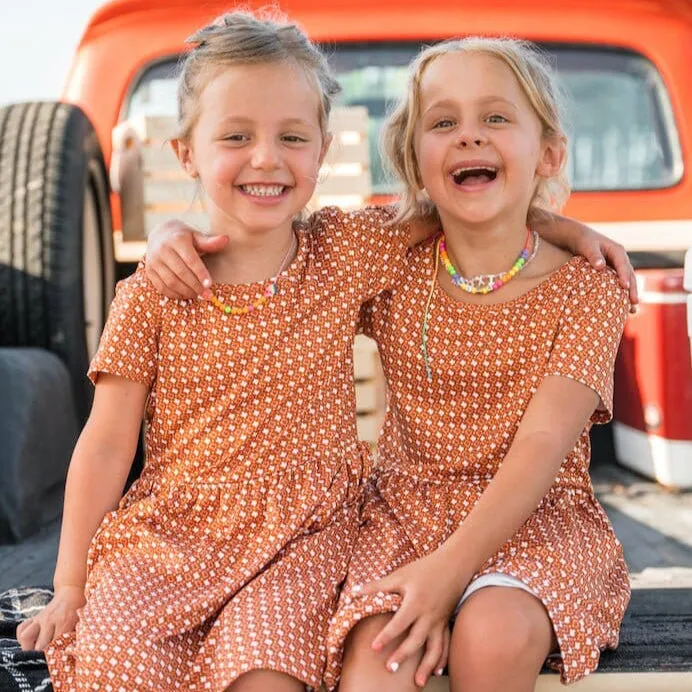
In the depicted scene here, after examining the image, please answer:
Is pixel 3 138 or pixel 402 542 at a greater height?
pixel 3 138

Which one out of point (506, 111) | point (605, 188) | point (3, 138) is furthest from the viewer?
point (605, 188)

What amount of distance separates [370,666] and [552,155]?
101 centimetres

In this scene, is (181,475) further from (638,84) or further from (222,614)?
(638,84)

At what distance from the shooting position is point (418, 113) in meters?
2.13

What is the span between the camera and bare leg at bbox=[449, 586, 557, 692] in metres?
1.64

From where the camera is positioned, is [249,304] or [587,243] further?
[587,243]

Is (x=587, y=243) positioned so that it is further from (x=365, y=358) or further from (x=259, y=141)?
(x=365, y=358)

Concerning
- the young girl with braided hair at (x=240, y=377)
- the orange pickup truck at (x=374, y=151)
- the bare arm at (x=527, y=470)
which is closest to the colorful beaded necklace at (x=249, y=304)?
the young girl with braided hair at (x=240, y=377)

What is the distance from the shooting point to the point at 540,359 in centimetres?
200

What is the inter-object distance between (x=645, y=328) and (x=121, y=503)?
198cm

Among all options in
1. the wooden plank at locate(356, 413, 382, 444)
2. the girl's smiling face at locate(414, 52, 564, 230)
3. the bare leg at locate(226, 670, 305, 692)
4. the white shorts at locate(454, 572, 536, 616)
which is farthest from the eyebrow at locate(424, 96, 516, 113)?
the wooden plank at locate(356, 413, 382, 444)

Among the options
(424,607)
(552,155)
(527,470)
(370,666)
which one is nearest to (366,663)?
(370,666)

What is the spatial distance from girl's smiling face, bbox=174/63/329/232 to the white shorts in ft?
2.28

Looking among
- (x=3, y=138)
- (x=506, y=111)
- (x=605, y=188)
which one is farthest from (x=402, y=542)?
(x=605, y=188)
